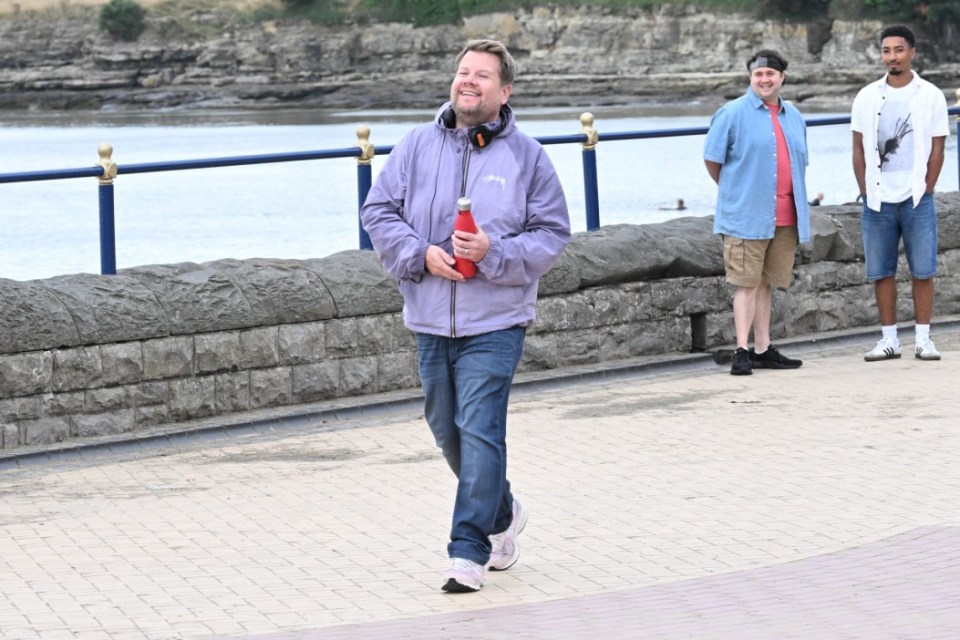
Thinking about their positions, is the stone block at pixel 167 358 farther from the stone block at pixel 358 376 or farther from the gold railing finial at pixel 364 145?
the gold railing finial at pixel 364 145

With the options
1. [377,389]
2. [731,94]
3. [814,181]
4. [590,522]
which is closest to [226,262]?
[377,389]

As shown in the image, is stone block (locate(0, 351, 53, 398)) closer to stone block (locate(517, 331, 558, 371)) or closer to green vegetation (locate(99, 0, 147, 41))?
stone block (locate(517, 331, 558, 371))

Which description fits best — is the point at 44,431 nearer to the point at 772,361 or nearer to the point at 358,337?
the point at 358,337

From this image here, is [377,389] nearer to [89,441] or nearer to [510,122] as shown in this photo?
[89,441]

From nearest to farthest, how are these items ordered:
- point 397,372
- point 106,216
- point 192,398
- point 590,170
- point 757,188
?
point 192,398 → point 106,216 → point 397,372 → point 757,188 → point 590,170

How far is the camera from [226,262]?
28.6 feet

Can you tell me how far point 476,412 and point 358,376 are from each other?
3.49 metres

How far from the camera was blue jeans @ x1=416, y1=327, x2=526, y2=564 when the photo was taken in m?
5.32

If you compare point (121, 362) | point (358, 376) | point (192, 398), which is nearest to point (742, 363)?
point (358, 376)

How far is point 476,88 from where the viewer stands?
17.4 ft

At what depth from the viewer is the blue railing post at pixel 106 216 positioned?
27.4 feet

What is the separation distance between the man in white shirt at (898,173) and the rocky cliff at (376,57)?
285 ft

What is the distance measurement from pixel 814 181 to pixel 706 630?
3954cm

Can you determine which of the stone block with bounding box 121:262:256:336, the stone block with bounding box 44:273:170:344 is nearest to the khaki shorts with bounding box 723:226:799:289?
the stone block with bounding box 121:262:256:336
